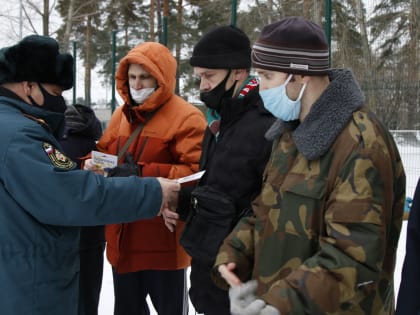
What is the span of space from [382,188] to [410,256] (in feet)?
0.79

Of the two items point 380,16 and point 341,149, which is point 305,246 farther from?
point 380,16

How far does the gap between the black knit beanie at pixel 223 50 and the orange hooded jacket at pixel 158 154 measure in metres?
0.51

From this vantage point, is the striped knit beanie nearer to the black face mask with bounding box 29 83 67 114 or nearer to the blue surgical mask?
the blue surgical mask

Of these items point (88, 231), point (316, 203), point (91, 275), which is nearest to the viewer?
point (316, 203)

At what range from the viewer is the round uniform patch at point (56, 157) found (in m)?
2.09

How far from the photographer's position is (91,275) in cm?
333

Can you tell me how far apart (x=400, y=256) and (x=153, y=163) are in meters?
3.25

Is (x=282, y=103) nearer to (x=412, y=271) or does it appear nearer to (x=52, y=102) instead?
(x=412, y=271)

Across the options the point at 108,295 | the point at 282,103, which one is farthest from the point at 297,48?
the point at 108,295

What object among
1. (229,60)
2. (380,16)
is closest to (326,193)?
(229,60)

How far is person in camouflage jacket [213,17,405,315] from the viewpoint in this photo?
4.61 ft

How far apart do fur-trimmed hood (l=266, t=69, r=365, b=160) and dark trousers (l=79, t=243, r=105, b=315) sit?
82.4 inches

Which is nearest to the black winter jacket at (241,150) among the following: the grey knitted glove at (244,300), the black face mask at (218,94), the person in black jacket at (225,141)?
the person in black jacket at (225,141)

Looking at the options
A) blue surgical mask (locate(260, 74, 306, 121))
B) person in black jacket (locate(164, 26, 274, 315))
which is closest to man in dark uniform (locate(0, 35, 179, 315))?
person in black jacket (locate(164, 26, 274, 315))
